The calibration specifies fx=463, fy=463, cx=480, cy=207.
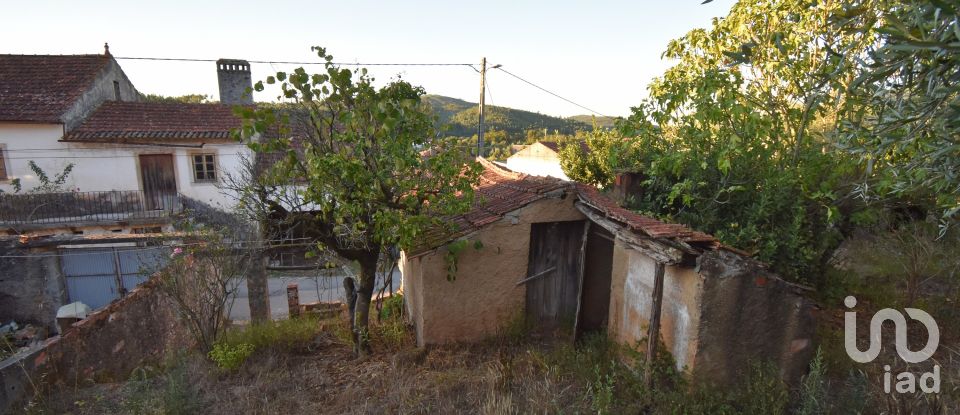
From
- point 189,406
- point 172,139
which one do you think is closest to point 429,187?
point 189,406

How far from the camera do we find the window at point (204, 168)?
53.6 feet

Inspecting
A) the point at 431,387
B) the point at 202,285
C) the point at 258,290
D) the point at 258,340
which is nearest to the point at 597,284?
the point at 431,387

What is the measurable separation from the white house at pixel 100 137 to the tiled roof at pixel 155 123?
0.03 m

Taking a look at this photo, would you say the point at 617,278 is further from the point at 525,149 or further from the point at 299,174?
the point at 525,149

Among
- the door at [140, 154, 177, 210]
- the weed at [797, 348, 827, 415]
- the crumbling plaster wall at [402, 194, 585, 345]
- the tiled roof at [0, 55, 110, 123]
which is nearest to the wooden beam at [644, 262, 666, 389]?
Answer: the weed at [797, 348, 827, 415]

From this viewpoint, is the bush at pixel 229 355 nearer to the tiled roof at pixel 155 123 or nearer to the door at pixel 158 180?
the tiled roof at pixel 155 123

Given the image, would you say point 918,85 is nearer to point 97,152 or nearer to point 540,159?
point 540,159

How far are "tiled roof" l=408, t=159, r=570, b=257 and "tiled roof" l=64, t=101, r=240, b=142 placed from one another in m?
12.0

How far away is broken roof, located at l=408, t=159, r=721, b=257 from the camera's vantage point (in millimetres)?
4922

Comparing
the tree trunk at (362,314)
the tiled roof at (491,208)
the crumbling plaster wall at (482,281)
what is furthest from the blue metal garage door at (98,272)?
the tiled roof at (491,208)

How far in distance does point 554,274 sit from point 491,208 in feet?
4.84

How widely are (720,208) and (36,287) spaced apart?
14.7m

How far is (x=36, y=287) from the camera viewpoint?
10930mm

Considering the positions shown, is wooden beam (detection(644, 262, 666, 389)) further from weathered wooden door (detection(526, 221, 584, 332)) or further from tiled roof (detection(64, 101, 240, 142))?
tiled roof (detection(64, 101, 240, 142))
